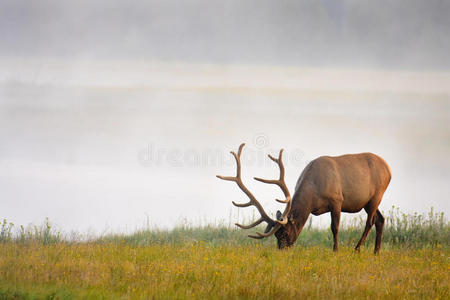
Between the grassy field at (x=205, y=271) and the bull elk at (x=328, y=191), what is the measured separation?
52 centimetres

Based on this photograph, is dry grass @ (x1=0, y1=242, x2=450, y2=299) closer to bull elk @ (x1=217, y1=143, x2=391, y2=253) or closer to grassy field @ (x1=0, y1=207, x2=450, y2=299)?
grassy field @ (x1=0, y1=207, x2=450, y2=299)

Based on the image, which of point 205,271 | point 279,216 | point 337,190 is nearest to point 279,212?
point 279,216

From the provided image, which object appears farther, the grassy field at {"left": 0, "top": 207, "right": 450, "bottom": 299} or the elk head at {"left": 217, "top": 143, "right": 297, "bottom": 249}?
the elk head at {"left": 217, "top": 143, "right": 297, "bottom": 249}

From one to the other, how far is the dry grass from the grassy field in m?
0.01

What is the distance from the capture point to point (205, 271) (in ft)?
26.9

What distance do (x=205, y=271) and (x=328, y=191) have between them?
375cm

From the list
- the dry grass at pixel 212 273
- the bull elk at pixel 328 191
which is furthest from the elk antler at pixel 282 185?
the dry grass at pixel 212 273

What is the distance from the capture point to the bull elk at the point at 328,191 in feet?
34.7

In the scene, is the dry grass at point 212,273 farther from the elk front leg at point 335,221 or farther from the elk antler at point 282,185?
the elk antler at point 282,185

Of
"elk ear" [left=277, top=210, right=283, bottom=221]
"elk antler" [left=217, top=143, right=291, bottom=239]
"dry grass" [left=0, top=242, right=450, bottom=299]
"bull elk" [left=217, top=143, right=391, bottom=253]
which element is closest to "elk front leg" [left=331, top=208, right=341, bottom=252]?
"bull elk" [left=217, top=143, right=391, bottom=253]

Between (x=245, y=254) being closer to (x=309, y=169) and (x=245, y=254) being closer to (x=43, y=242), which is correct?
(x=309, y=169)

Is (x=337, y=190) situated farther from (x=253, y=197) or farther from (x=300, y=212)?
(x=253, y=197)

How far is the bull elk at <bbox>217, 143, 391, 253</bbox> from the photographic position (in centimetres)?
1057

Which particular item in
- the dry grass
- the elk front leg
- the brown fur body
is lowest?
the dry grass
